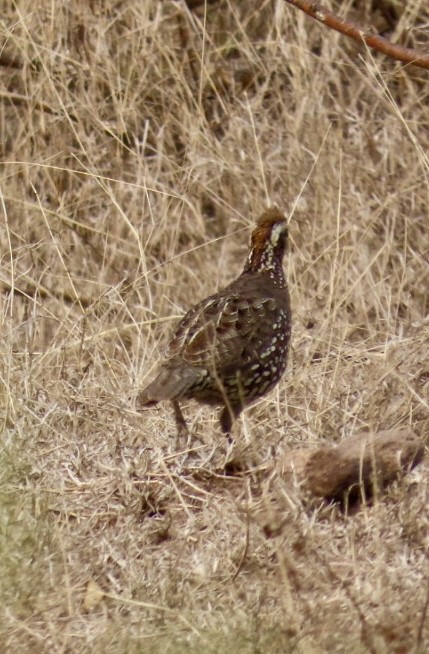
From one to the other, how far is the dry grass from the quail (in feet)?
0.47

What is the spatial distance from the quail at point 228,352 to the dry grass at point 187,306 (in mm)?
144

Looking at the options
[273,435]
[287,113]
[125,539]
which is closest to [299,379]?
[273,435]

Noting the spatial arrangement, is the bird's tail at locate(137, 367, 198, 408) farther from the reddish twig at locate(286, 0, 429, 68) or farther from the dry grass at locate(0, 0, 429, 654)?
the reddish twig at locate(286, 0, 429, 68)

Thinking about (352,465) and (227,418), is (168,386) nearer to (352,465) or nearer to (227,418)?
(227,418)

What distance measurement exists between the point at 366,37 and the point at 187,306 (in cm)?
223

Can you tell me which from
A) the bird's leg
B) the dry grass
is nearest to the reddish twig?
the dry grass

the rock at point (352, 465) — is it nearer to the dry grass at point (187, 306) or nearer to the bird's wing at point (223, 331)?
the dry grass at point (187, 306)

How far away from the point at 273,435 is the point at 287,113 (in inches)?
107

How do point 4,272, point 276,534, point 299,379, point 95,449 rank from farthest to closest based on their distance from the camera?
1. point 4,272
2. point 299,379
3. point 95,449
4. point 276,534

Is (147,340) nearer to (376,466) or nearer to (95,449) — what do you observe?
(95,449)

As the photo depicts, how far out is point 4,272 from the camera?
6945 millimetres

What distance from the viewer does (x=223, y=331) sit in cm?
559

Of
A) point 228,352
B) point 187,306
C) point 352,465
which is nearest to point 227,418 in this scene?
point 228,352

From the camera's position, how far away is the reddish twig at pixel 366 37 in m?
5.79
